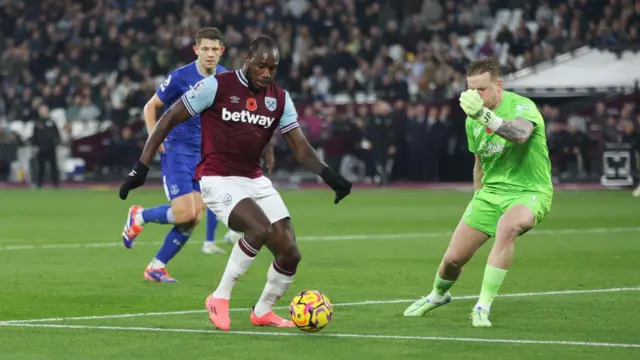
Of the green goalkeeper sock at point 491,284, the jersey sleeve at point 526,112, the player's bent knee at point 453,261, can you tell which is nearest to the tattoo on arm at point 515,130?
the jersey sleeve at point 526,112

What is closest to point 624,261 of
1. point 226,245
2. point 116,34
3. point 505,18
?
point 226,245

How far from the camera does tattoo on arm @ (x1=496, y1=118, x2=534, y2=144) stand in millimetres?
9406

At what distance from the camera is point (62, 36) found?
41625 millimetres

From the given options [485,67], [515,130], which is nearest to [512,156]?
[515,130]

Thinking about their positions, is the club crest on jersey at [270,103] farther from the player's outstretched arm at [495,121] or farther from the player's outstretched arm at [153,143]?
the player's outstretched arm at [495,121]

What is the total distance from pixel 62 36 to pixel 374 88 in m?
11.7

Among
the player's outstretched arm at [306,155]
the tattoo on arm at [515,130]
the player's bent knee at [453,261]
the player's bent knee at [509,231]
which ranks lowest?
the player's bent knee at [453,261]

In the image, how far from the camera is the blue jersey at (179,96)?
43.2 feet

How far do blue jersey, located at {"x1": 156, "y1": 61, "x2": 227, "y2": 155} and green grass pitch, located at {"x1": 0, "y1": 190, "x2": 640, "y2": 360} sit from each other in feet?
4.34

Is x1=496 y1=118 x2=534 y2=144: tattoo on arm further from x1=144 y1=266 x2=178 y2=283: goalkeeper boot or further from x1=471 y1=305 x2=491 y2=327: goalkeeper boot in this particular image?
x1=144 y1=266 x2=178 y2=283: goalkeeper boot

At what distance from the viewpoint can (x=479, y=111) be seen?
9266 millimetres

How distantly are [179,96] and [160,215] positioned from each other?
1282mm

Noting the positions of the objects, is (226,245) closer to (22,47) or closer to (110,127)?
(110,127)

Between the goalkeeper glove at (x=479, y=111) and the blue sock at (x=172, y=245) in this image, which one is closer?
the goalkeeper glove at (x=479, y=111)
